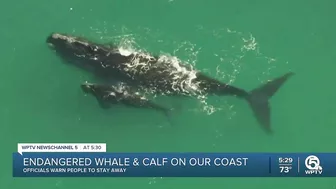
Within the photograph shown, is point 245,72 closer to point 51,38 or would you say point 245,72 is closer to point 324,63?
point 324,63

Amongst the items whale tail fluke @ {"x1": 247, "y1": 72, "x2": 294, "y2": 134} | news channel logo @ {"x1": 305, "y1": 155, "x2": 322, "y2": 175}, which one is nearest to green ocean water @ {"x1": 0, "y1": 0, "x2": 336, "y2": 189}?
whale tail fluke @ {"x1": 247, "y1": 72, "x2": 294, "y2": 134}

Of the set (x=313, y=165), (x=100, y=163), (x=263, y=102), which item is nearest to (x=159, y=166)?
(x=100, y=163)

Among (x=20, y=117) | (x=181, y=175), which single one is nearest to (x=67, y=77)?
(x=20, y=117)

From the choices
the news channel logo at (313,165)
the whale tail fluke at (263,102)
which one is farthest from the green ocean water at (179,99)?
the news channel logo at (313,165)

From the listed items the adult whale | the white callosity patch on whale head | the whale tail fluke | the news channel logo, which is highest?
the white callosity patch on whale head

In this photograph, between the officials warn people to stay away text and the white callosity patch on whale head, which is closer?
the officials warn people to stay away text

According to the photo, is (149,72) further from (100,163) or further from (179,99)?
(100,163)

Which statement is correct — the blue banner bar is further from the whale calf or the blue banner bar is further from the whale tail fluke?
the whale calf

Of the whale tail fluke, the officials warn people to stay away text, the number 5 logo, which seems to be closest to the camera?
the officials warn people to stay away text
